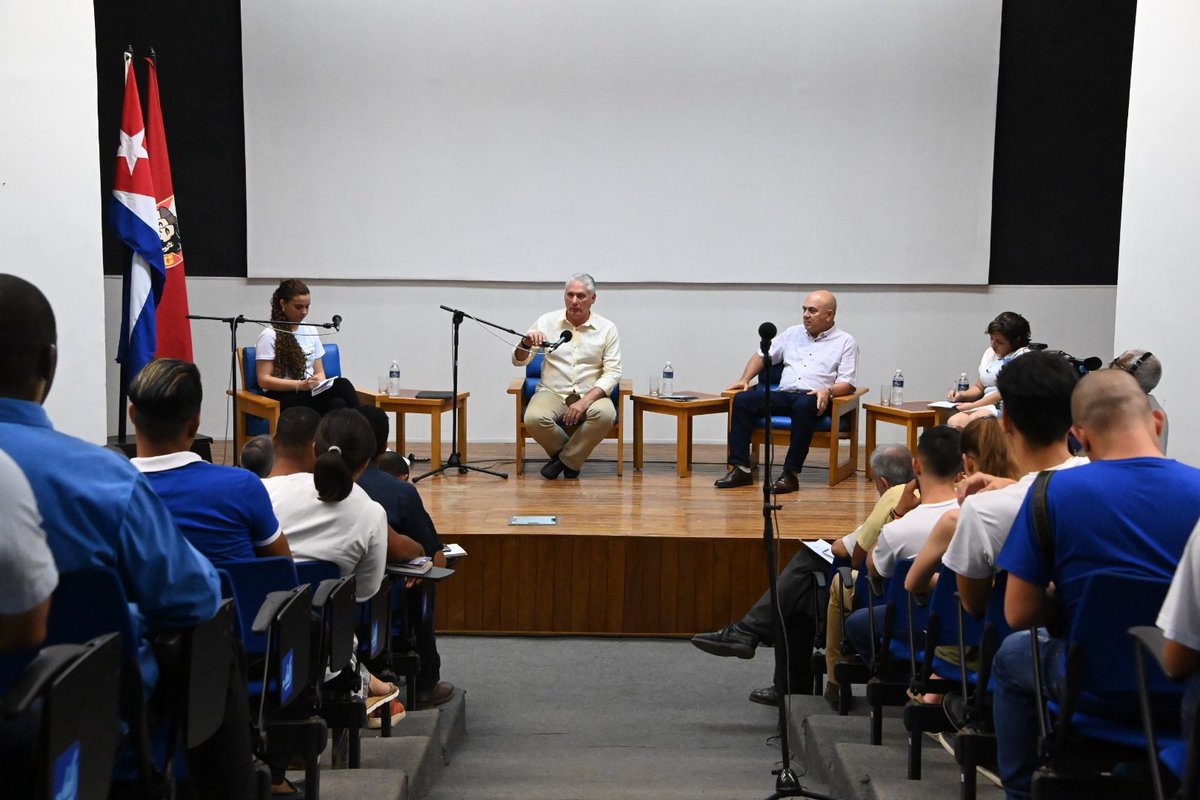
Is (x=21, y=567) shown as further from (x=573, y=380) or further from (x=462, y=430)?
(x=462, y=430)

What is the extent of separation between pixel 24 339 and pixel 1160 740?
1869mm

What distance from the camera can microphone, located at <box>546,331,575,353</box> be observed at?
6.41 m

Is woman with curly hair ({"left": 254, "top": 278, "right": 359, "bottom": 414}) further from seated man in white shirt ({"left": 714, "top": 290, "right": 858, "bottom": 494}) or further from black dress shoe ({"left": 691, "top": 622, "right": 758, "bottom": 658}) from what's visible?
black dress shoe ({"left": 691, "top": 622, "right": 758, "bottom": 658})

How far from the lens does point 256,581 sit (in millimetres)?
2395

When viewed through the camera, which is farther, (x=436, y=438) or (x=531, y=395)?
(x=531, y=395)

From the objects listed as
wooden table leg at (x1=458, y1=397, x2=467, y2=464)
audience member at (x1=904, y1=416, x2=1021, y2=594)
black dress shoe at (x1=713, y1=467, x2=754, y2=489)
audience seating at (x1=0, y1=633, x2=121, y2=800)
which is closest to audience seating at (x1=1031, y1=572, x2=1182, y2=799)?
audience member at (x1=904, y1=416, x2=1021, y2=594)

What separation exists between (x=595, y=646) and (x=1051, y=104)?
5487 millimetres

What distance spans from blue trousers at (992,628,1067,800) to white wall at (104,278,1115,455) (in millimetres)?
6116

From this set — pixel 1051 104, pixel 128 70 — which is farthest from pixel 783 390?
pixel 128 70

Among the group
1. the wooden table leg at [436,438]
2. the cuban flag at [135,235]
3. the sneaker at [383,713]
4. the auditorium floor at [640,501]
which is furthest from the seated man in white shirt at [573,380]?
the sneaker at [383,713]

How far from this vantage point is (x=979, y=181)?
324 inches

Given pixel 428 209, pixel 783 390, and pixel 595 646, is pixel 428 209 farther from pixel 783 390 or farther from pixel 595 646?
pixel 595 646

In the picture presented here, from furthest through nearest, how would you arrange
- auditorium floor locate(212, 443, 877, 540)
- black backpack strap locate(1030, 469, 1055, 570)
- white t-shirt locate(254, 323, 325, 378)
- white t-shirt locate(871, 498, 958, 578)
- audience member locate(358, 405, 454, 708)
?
1. white t-shirt locate(254, 323, 325, 378)
2. auditorium floor locate(212, 443, 877, 540)
3. audience member locate(358, 405, 454, 708)
4. white t-shirt locate(871, 498, 958, 578)
5. black backpack strap locate(1030, 469, 1055, 570)

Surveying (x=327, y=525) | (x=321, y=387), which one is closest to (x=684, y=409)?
(x=321, y=387)
